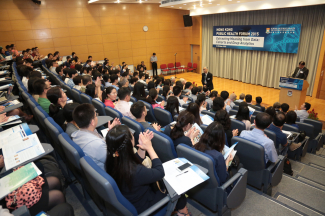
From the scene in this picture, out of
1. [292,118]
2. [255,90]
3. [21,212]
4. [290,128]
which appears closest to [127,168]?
[21,212]

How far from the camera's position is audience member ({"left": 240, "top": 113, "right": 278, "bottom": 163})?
270 centimetres

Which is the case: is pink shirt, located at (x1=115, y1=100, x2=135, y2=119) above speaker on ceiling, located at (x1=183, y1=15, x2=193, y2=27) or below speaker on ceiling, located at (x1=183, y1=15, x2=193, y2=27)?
below

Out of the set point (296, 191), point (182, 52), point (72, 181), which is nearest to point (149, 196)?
point (72, 181)

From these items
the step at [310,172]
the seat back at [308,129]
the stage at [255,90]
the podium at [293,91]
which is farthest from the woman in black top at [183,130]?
the stage at [255,90]

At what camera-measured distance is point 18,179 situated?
149 cm

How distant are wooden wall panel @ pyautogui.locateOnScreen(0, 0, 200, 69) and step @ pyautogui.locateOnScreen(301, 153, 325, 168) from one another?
34.2 feet

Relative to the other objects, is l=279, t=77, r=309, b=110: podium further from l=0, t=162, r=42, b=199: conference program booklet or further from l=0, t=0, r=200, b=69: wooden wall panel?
l=0, t=0, r=200, b=69: wooden wall panel

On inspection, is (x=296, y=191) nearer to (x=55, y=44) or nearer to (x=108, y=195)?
(x=108, y=195)

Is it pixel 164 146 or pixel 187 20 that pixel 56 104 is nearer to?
pixel 164 146

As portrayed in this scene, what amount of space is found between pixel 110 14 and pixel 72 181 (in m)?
10.8

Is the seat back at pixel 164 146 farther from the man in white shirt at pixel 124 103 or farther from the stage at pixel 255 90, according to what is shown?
the stage at pixel 255 90

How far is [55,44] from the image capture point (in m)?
10.4

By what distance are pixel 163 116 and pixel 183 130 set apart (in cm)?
129

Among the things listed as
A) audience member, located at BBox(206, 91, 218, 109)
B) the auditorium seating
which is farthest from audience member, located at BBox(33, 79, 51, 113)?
Result: audience member, located at BBox(206, 91, 218, 109)
